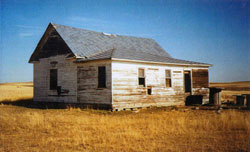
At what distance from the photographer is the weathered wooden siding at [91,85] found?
1583 cm

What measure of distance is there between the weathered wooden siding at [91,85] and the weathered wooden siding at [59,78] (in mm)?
636

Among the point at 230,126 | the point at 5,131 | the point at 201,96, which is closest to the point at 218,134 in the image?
the point at 230,126

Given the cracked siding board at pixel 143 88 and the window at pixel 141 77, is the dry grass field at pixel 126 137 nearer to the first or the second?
the cracked siding board at pixel 143 88

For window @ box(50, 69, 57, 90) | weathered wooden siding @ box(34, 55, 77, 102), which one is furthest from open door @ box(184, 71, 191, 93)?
window @ box(50, 69, 57, 90)

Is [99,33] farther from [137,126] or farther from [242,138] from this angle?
[242,138]

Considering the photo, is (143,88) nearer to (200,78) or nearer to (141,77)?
(141,77)

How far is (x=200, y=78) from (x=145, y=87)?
621cm

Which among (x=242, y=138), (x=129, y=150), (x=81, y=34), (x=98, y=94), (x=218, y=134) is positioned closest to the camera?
(x=129, y=150)

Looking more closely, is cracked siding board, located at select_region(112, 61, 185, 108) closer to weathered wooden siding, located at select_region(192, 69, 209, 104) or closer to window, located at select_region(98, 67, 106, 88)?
window, located at select_region(98, 67, 106, 88)

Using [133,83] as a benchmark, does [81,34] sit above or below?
above

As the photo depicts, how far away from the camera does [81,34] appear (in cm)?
2066

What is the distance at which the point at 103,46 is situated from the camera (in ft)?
65.6

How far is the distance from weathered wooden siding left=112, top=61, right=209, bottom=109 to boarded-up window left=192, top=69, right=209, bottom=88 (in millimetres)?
411

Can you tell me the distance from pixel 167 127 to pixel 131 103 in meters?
7.09
